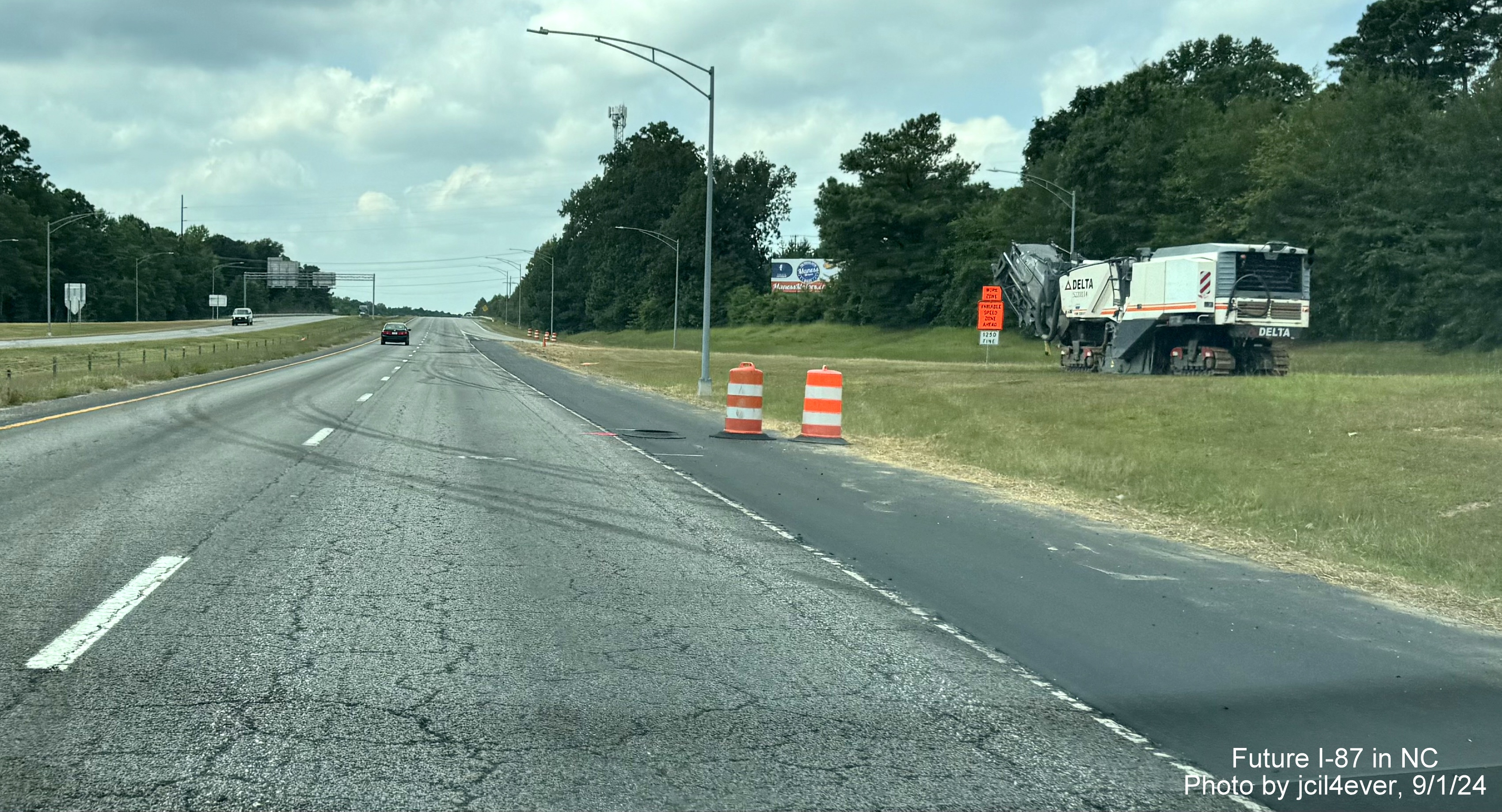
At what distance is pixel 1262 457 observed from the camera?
14961mm

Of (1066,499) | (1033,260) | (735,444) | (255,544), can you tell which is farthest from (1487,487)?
(1033,260)

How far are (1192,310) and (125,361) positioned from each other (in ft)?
119

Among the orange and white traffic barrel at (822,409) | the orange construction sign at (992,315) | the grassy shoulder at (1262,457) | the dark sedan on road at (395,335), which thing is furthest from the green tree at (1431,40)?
the dark sedan on road at (395,335)

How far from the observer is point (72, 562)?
7500 mm

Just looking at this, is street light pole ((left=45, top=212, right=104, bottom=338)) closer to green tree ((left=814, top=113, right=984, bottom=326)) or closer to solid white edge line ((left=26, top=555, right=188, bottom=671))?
green tree ((left=814, top=113, right=984, bottom=326))

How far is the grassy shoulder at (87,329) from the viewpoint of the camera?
65250mm

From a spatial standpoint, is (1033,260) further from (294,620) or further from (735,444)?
(294,620)

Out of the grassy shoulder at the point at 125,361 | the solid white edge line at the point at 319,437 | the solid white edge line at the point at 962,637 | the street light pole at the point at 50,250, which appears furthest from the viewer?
the street light pole at the point at 50,250

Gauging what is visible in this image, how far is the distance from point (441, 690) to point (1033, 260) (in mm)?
39304

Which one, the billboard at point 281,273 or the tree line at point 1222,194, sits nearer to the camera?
the tree line at point 1222,194

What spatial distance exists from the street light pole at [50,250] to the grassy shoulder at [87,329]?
63 centimetres

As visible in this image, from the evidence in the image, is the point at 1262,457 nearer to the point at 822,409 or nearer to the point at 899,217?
the point at 822,409

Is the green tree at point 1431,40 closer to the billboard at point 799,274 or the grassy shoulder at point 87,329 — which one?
the billboard at point 799,274

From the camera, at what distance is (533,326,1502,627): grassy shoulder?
374 inches
